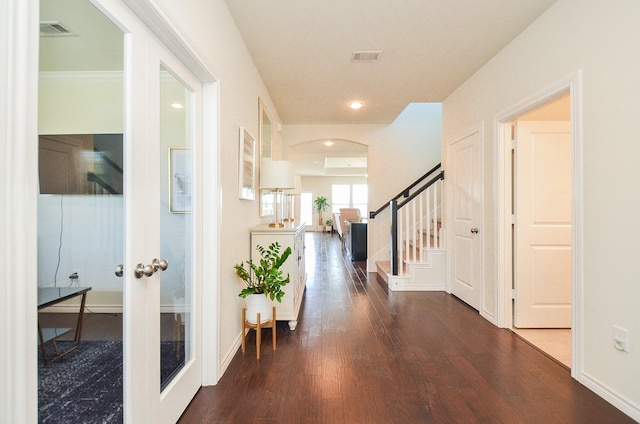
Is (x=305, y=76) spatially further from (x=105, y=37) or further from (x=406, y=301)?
(x=406, y=301)

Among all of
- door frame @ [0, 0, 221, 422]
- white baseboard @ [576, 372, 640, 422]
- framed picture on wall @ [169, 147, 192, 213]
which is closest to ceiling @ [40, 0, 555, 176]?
door frame @ [0, 0, 221, 422]

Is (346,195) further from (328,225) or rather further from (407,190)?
(407,190)

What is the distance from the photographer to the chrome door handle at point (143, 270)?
4.30 feet

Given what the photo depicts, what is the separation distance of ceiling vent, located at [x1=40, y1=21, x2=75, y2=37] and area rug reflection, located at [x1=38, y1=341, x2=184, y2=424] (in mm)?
960

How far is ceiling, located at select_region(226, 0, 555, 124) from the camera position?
229 centimetres

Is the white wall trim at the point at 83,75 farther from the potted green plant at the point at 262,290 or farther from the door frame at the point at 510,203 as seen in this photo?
the door frame at the point at 510,203

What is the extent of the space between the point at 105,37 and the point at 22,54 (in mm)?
456

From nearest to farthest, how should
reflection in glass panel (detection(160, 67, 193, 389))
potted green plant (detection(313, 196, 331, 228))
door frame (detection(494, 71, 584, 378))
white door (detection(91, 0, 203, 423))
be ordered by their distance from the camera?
white door (detection(91, 0, 203, 423)) → reflection in glass panel (detection(160, 67, 193, 389)) → door frame (detection(494, 71, 584, 378)) → potted green plant (detection(313, 196, 331, 228))

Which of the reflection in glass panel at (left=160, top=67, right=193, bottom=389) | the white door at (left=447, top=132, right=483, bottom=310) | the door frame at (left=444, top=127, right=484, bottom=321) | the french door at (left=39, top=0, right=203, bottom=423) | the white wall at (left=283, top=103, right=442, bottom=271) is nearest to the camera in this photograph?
the french door at (left=39, top=0, right=203, bottom=423)

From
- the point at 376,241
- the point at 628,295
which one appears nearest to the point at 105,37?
the point at 628,295

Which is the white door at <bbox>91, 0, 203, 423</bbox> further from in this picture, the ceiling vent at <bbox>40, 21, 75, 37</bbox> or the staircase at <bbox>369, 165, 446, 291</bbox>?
the staircase at <bbox>369, 165, 446, 291</bbox>

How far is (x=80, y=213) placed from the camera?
3.51 feet

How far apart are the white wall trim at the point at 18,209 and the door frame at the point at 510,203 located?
277cm

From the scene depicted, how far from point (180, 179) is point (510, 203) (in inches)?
114
